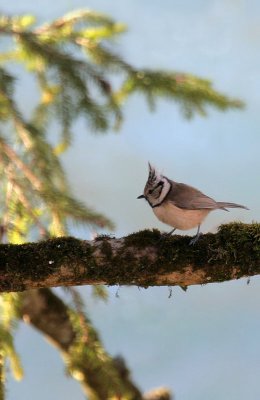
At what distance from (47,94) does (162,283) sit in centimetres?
171

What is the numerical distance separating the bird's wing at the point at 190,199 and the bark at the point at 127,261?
19cm

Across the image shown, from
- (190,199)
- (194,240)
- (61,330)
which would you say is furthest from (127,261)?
(61,330)

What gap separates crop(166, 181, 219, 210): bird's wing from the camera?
6.91ft

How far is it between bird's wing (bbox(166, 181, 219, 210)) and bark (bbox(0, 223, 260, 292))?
186 mm

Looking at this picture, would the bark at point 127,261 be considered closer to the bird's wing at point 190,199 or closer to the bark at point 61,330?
the bird's wing at point 190,199

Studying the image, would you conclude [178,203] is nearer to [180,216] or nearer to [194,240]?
[180,216]

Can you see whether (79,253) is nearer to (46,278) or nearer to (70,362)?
(46,278)

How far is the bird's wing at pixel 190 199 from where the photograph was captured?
2.11m

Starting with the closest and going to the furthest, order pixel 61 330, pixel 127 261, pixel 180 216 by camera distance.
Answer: pixel 127 261 < pixel 180 216 < pixel 61 330

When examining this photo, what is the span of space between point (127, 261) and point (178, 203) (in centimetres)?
36

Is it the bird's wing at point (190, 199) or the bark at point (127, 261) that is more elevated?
the bird's wing at point (190, 199)

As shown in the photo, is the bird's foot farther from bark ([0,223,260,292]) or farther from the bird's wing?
the bird's wing

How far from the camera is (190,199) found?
2.12 metres

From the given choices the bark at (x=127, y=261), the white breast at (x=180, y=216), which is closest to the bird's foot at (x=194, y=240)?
the bark at (x=127, y=261)
